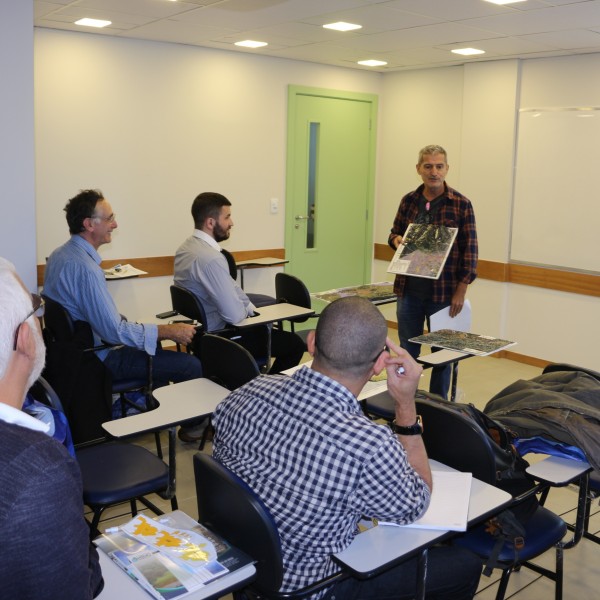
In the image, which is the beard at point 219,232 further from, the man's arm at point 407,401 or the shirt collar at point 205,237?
the man's arm at point 407,401

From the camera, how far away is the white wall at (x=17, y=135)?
11.6ft

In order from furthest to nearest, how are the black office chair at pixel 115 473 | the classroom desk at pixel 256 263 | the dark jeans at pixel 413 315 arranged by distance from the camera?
the classroom desk at pixel 256 263 → the dark jeans at pixel 413 315 → the black office chair at pixel 115 473

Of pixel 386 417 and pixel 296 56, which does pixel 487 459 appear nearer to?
pixel 386 417

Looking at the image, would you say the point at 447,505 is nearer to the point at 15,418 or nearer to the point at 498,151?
the point at 15,418

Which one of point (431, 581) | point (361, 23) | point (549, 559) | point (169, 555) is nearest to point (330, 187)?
point (361, 23)

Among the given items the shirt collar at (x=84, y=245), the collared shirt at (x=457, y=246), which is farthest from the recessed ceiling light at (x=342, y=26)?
the shirt collar at (x=84, y=245)

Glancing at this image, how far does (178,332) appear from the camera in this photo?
148 inches

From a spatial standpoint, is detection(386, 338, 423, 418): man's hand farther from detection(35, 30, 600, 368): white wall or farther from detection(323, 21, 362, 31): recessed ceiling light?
detection(35, 30, 600, 368): white wall

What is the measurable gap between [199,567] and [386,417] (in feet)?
5.35

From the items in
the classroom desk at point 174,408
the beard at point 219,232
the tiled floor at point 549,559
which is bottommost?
the tiled floor at point 549,559

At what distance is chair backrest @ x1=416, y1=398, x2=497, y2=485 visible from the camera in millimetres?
2330

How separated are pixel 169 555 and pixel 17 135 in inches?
102

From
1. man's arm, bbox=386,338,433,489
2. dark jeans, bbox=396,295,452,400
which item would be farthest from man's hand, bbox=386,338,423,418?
dark jeans, bbox=396,295,452,400

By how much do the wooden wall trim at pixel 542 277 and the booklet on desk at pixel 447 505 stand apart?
425 cm
